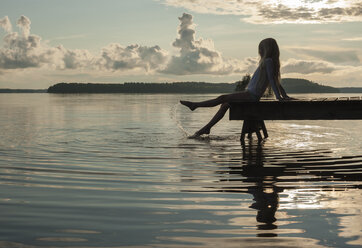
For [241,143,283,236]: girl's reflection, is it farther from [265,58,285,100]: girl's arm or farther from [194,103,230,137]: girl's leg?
[194,103,230,137]: girl's leg

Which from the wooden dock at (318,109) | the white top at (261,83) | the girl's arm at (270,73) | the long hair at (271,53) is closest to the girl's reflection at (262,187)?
the wooden dock at (318,109)

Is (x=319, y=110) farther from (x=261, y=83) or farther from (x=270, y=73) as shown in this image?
(x=261, y=83)

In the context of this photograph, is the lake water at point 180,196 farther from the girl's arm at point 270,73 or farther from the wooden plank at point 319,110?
the girl's arm at point 270,73

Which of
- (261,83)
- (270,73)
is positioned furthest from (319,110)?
(261,83)

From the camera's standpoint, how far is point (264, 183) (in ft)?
25.0

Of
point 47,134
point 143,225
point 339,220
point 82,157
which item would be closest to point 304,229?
point 339,220

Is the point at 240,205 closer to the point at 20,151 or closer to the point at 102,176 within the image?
the point at 102,176

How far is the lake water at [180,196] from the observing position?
461 centimetres

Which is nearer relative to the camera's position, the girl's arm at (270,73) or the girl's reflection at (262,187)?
the girl's reflection at (262,187)

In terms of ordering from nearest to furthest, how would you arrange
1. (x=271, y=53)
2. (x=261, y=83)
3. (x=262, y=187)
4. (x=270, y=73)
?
(x=262, y=187), (x=270, y=73), (x=271, y=53), (x=261, y=83)

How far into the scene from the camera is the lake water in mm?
4613

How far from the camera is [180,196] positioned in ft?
21.5

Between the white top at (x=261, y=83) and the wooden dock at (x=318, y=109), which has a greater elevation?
the white top at (x=261, y=83)

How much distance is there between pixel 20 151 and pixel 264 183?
6.65m
